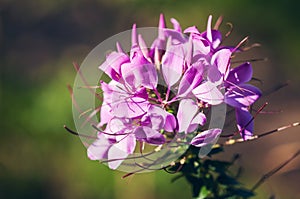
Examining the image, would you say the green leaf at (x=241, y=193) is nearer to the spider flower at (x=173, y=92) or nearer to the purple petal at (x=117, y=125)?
the spider flower at (x=173, y=92)

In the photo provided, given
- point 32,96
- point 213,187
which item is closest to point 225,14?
point 32,96

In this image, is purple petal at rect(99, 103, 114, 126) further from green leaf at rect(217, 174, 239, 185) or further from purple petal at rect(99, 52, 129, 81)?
green leaf at rect(217, 174, 239, 185)

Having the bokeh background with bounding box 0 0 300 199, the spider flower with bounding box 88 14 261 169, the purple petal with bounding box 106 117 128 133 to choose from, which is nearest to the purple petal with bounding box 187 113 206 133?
the spider flower with bounding box 88 14 261 169

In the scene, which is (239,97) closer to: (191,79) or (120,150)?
(191,79)

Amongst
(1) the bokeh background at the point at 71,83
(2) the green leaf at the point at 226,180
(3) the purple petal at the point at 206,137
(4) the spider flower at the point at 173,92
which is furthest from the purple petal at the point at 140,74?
(1) the bokeh background at the point at 71,83

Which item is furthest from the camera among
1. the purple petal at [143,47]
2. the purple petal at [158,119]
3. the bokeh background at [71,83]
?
the bokeh background at [71,83]

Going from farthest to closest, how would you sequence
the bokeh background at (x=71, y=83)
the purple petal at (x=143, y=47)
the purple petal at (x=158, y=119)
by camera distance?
the bokeh background at (x=71, y=83) → the purple petal at (x=143, y=47) → the purple petal at (x=158, y=119)
